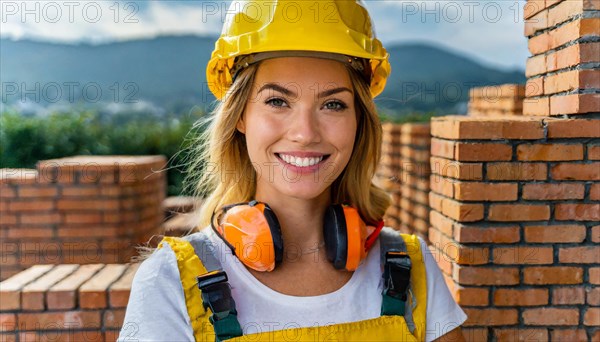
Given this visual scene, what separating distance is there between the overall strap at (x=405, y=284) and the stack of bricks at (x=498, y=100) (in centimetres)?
343

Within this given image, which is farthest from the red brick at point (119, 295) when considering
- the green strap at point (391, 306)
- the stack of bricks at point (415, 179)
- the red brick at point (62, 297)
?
the stack of bricks at point (415, 179)

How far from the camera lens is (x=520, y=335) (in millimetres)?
2580

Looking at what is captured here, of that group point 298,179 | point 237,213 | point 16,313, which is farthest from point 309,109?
point 16,313

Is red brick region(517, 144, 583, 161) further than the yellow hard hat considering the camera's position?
Yes

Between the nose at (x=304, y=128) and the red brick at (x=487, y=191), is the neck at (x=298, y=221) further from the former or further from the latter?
the red brick at (x=487, y=191)

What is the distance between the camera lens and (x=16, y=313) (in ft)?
8.02

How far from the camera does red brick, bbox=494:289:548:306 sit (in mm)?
2564

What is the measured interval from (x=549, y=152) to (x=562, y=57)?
0.45 meters

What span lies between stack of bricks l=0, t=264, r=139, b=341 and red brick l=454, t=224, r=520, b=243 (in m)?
1.52

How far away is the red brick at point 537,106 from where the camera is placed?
2.69 meters

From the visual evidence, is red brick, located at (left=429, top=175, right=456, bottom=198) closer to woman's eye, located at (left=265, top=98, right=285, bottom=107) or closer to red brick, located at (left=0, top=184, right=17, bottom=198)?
woman's eye, located at (left=265, top=98, right=285, bottom=107)

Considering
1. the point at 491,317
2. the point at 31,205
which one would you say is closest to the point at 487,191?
the point at 491,317

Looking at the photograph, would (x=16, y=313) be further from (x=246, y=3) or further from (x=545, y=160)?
(x=545, y=160)

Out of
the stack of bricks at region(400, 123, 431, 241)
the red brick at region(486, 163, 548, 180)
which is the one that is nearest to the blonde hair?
the red brick at region(486, 163, 548, 180)
